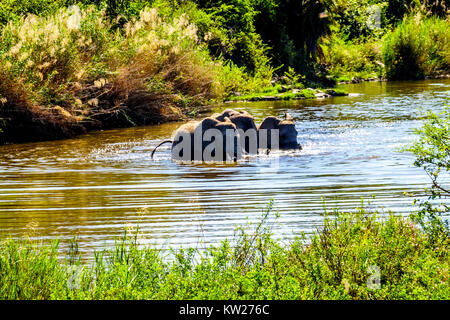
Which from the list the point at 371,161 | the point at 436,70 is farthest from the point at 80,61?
the point at 436,70

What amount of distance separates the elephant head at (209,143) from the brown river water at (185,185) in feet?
1.37

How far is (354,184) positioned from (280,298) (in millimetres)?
4952

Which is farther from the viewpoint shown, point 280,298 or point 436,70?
point 436,70

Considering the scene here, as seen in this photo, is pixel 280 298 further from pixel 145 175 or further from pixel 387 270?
pixel 145 175

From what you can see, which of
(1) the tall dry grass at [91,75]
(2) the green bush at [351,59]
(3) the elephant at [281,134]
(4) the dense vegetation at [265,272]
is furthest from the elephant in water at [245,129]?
(2) the green bush at [351,59]

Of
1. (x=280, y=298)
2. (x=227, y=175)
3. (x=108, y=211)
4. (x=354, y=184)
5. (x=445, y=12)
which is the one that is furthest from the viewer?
(x=445, y=12)

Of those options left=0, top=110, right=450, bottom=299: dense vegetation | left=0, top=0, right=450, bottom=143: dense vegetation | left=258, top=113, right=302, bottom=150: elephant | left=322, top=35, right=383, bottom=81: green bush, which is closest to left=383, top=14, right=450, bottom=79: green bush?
left=0, top=0, right=450, bottom=143: dense vegetation

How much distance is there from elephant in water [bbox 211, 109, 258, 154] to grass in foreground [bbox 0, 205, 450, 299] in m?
7.36

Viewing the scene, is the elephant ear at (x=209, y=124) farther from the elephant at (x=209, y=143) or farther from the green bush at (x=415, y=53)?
the green bush at (x=415, y=53)

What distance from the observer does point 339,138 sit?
14352 millimetres

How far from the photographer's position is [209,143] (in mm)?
12352

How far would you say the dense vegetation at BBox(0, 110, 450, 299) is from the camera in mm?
4332

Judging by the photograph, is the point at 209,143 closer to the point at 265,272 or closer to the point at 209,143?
the point at 209,143

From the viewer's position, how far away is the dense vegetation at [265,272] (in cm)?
433
